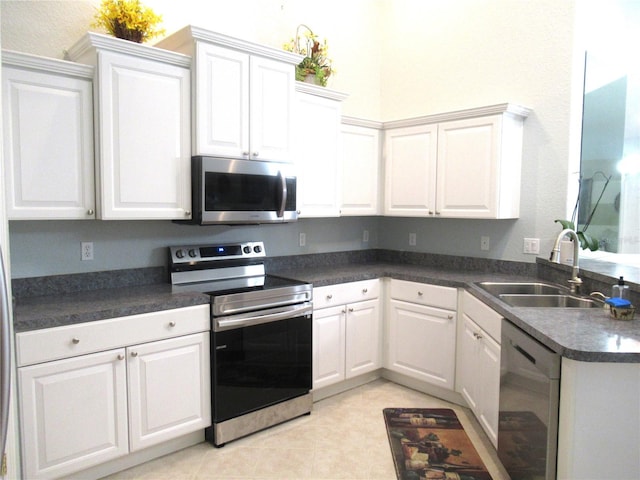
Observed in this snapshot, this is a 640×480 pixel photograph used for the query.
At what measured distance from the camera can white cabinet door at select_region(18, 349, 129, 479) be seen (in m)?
2.06

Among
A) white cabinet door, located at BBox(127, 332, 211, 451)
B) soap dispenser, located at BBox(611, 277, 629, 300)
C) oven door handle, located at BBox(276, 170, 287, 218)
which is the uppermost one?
oven door handle, located at BBox(276, 170, 287, 218)

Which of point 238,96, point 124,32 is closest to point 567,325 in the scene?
point 238,96

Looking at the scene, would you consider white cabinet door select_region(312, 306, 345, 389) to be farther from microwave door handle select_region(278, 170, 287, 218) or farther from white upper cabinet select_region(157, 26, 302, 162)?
white upper cabinet select_region(157, 26, 302, 162)

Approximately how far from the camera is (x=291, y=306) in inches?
116

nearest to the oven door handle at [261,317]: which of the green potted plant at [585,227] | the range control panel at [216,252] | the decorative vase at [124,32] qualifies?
the range control panel at [216,252]

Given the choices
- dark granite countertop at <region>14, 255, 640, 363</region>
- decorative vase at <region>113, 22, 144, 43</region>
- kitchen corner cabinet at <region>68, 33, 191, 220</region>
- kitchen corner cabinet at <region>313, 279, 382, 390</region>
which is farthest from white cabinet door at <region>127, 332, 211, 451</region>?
decorative vase at <region>113, 22, 144, 43</region>

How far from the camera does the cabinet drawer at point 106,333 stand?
6.70 feet

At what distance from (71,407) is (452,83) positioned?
353cm

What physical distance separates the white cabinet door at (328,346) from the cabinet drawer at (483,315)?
87 centimetres

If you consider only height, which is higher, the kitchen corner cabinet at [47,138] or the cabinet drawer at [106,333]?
the kitchen corner cabinet at [47,138]

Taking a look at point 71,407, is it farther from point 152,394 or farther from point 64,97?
point 64,97

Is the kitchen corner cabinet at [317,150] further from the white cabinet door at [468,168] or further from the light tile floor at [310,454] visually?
the light tile floor at [310,454]

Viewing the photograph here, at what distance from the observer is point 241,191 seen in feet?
9.40

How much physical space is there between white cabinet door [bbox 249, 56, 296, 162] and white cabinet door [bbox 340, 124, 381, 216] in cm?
71
